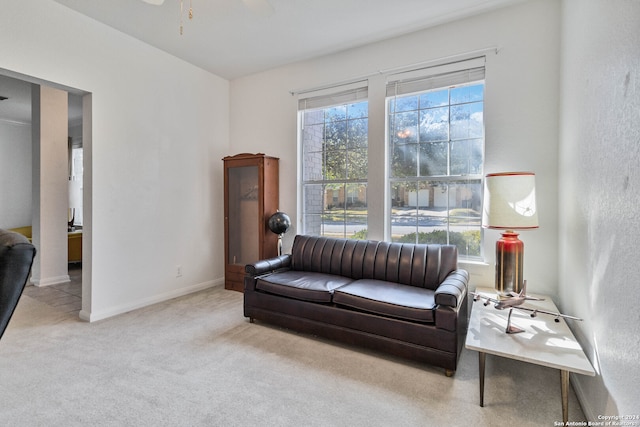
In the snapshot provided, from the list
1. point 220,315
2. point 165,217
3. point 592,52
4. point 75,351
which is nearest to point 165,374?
point 75,351

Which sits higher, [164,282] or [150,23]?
[150,23]

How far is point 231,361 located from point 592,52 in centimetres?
302

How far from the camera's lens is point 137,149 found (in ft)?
11.4

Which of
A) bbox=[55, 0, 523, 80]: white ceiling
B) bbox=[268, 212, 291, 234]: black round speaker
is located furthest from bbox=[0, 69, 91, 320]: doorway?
bbox=[268, 212, 291, 234]: black round speaker

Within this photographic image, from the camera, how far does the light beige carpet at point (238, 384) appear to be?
172 cm

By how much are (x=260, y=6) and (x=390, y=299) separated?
2.27 meters

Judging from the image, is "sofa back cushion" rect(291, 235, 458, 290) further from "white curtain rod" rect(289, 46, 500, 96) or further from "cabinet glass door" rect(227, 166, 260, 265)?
"white curtain rod" rect(289, 46, 500, 96)

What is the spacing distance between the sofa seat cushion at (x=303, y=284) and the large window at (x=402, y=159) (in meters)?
0.86

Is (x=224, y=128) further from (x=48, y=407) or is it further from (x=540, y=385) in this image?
(x=540, y=385)

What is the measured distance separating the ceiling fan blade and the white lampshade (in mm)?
1979

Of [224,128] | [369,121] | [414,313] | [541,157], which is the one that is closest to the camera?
[414,313]

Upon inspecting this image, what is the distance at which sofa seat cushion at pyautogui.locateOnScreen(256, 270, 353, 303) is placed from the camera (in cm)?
268

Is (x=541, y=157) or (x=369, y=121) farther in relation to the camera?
(x=369, y=121)

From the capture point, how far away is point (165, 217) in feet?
12.5
